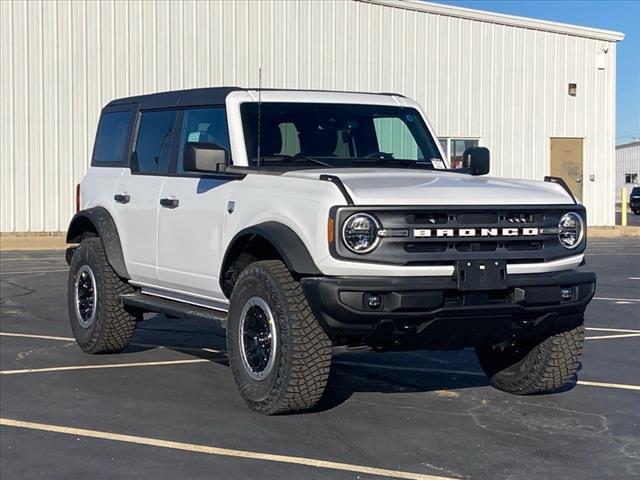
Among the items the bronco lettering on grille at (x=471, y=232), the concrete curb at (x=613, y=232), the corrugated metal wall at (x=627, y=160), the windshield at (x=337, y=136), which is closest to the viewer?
the bronco lettering on grille at (x=471, y=232)

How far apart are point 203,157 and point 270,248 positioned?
0.76m

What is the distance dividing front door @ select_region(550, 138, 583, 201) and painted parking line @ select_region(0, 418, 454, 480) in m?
22.2

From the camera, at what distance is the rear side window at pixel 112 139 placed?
852 cm

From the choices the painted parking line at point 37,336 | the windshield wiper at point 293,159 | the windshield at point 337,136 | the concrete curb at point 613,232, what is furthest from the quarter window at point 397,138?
the concrete curb at point 613,232

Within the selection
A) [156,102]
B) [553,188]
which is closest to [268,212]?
[553,188]

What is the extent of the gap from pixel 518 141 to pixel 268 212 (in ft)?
68.6

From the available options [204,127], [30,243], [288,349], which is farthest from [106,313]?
[30,243]

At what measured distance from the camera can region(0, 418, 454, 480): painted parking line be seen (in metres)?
4.95

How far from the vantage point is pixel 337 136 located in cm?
725

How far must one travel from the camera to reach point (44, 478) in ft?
16.2

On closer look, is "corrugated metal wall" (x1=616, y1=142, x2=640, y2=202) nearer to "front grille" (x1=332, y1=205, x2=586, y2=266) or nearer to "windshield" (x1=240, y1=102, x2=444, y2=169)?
"windshield" (x1=240, y1=102, x2=444, y2=169)

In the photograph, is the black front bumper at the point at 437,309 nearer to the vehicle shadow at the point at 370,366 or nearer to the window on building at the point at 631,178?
the vehicle shadow at the point at 370,366

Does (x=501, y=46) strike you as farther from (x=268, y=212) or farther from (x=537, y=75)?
(x=268, y=212)

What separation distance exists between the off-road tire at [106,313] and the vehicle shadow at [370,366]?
442 millimetres
